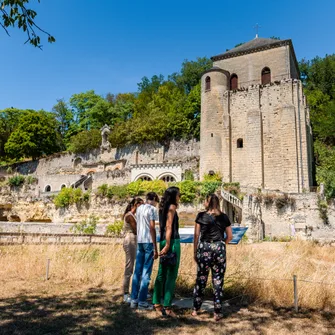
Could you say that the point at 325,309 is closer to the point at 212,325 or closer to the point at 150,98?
the point at 212,325

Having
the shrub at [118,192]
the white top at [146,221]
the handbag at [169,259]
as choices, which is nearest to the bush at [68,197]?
the shrub at [118,192]

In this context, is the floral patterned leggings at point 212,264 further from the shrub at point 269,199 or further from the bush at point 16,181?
the bush at point 16,181

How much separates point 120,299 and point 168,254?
4.55 ft

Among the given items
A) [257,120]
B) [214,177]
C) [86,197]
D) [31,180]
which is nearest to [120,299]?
[86,197]

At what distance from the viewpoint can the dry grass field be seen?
12.5ft

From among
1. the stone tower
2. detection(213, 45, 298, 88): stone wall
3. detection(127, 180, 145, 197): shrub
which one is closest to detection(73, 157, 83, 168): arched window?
detection(127, 180, 145, 197): shrub

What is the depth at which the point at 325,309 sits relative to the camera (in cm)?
458

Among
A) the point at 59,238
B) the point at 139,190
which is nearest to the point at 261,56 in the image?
the point at 139,190

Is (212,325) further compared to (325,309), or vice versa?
(325,309)

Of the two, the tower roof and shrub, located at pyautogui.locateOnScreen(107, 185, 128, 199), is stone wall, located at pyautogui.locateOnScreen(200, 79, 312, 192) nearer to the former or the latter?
the tower roof

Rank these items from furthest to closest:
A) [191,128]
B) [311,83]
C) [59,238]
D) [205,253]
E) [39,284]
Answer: [311,83] → [191,128] → [59,238] → [39,284] → [205,253]

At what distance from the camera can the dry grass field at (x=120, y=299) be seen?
3.81 metres

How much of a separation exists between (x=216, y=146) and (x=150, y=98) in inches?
874

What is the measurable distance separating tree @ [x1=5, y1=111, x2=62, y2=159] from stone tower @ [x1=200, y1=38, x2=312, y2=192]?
2536 cm
